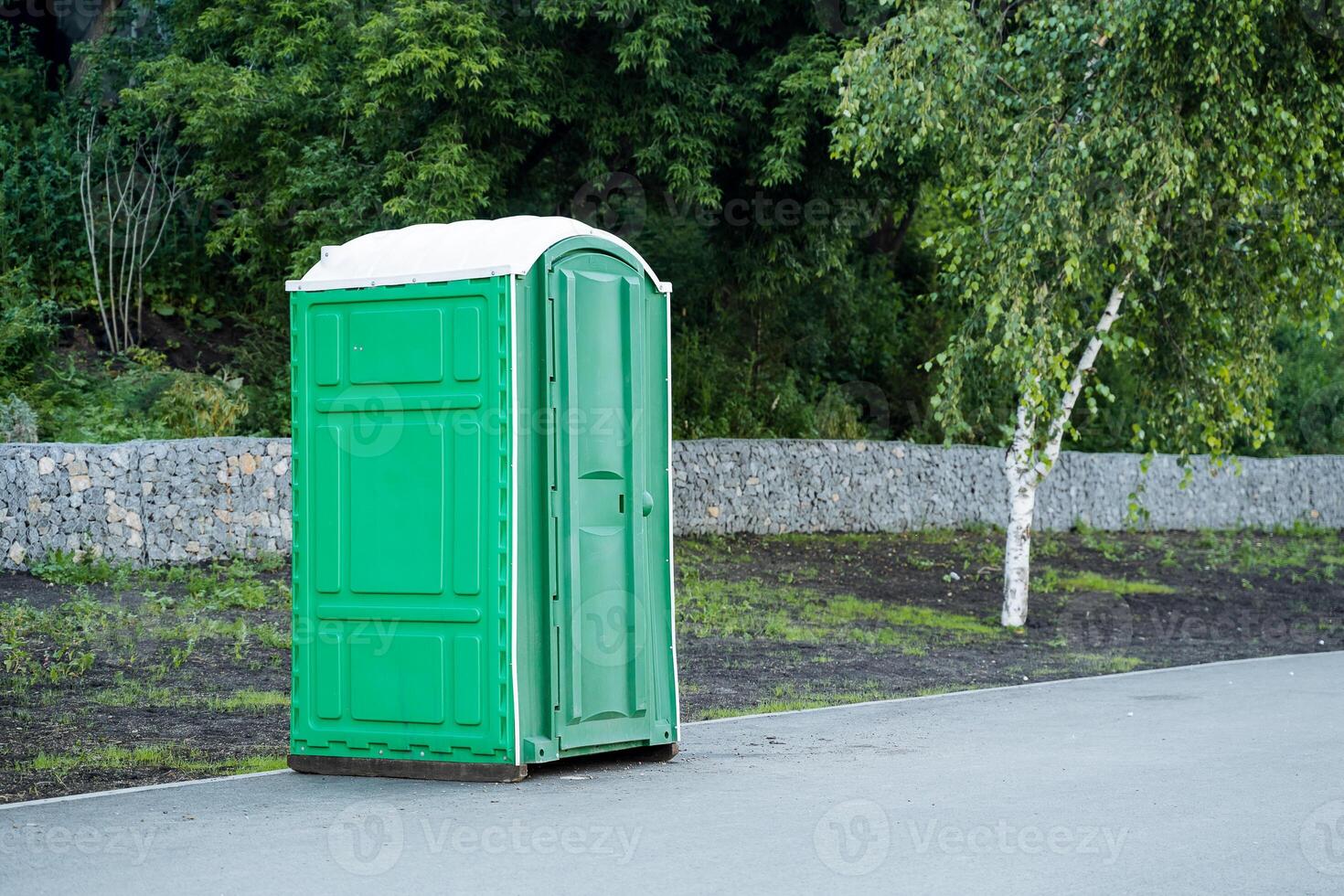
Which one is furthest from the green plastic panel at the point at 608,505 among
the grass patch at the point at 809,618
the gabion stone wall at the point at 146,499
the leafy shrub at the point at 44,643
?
the gabion stone wall at the point at 146,499

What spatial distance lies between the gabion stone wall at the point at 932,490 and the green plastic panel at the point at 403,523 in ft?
46.5

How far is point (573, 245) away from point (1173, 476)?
27.1 metres

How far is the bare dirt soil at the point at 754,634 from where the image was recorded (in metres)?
9.57

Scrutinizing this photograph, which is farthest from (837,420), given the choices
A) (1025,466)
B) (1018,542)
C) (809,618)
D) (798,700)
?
(798,700)

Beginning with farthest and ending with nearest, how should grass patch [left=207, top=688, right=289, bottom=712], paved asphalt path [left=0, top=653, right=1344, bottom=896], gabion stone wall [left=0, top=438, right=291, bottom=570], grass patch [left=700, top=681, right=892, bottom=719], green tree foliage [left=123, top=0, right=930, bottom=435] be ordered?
green tree foliage [left=123, top=0, right=930, bottom=435] < gabion stone wall [left=0, top=438, right=291, bottom=570] < grass patch [left=700, top=681, right=892, bottom=719] < grass patch [left=207, top=688, right=289, bottom=712] < paved asphalt path [left=0, top=653, right=1344, bottom=896]

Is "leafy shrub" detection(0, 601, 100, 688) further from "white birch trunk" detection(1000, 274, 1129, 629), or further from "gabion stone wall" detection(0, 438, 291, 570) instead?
"white birch trunk" detection(1000, 274, 1129, 629)

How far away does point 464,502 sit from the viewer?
304 inches

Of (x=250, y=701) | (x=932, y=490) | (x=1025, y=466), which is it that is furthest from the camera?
(x=932, y=490)

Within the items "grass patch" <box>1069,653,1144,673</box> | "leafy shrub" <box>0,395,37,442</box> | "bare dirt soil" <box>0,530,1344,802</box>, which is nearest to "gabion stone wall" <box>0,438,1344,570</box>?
"bare dirt soil" <box>0,530,1344,802</box>

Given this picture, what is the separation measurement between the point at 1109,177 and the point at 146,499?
34.8 feet

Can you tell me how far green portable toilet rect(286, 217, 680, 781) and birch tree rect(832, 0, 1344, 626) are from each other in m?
8.30

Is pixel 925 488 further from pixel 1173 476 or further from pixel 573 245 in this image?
pixel 573 245

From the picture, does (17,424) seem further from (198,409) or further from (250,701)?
(250,701)

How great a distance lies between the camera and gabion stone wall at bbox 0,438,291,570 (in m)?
16.2
